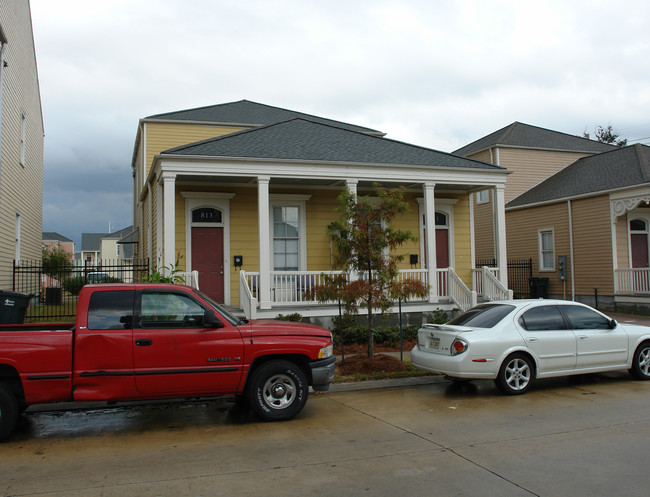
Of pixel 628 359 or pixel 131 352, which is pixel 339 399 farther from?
pixel 628 359

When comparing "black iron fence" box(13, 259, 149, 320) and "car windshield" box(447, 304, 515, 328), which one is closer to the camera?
"car windshield" box(447, 304, 515, 328)

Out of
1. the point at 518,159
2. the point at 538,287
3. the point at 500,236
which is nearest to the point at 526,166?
the point at 518,159

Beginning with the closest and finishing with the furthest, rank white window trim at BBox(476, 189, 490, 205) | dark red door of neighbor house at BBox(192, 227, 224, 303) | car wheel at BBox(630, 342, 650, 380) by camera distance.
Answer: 1. car wheel at BBox(630, 342, 650, 380)
2. dark red door of neighbor house at BBox(192, 227, 224, 303)
3. white window trim at BBox(476, 189, 490, 205)

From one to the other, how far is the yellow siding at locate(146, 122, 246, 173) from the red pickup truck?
624 inches

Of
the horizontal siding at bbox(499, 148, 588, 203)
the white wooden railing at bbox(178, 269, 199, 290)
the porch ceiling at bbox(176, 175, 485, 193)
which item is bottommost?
the white wooden railing at bbox(178, 269, 199, 290)

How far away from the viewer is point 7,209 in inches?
650

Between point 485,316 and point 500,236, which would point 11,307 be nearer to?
point 485,316

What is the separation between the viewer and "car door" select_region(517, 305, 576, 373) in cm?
862

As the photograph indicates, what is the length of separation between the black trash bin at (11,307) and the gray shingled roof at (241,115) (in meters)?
13.8

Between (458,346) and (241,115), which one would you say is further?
(241,115)

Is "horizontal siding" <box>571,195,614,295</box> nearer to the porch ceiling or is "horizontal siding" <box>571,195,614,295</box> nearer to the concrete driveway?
the porch ceiling

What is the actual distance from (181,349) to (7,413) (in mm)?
2003

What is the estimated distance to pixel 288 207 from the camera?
16.3 meters

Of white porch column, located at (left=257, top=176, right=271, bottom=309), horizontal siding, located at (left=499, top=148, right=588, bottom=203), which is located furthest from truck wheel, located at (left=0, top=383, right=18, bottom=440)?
horizontal siding, located at (left=499, top=148, right=588, bottom=203)
